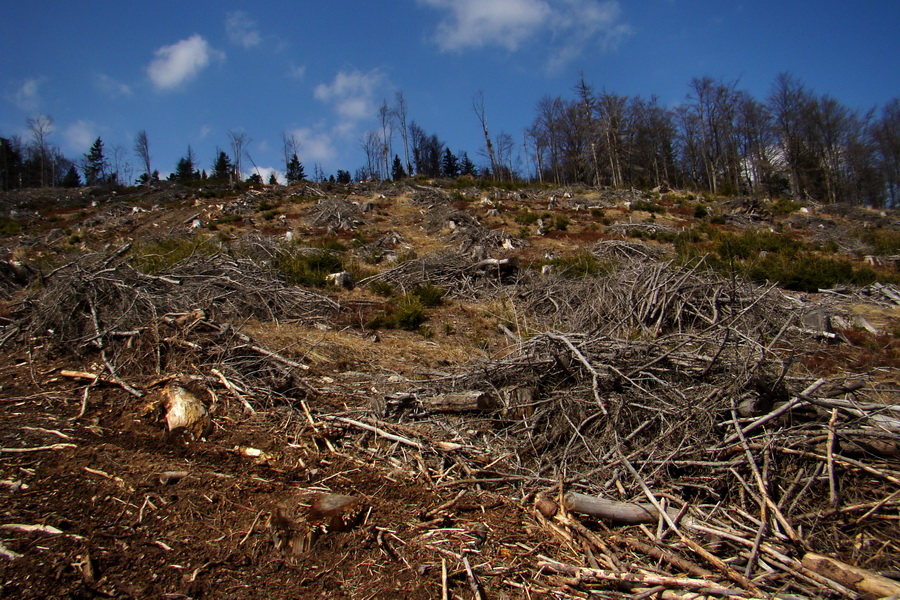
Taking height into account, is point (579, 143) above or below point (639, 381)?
above

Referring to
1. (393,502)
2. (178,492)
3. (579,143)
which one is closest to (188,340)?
(178,492)

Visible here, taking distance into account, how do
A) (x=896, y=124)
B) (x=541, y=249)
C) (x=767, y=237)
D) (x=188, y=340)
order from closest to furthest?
(x=188, y=340), (x=541, y=249), (x=767, y=237), (x=896, y=124)

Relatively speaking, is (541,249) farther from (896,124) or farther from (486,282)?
(896,124)

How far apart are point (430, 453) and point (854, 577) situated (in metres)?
2.22

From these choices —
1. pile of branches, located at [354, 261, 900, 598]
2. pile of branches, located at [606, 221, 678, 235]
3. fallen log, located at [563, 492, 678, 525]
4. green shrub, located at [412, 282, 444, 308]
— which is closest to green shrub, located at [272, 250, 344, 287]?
green shrub, located at [412, 282, 444, 308]

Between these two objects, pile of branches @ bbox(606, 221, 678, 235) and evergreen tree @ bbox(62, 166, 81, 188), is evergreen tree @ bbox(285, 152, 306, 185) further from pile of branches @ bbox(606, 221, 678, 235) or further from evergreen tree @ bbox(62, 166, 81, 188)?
pile of branches @ bbox(606, 221, 678, 235)

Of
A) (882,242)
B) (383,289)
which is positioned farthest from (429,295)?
(882,242)

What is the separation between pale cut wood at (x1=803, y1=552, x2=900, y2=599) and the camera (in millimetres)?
1758

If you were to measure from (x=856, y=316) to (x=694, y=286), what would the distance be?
3.37m

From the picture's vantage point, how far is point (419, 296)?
8.28 m

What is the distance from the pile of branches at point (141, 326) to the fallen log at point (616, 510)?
2.56 meters

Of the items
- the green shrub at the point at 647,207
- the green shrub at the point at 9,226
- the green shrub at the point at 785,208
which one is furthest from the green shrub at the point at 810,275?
the green shrub at the point at 9,226

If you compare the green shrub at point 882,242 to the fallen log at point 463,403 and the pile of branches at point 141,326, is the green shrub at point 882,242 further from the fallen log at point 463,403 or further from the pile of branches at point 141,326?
the pile of branches at point 141,326

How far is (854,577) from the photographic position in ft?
6.07
